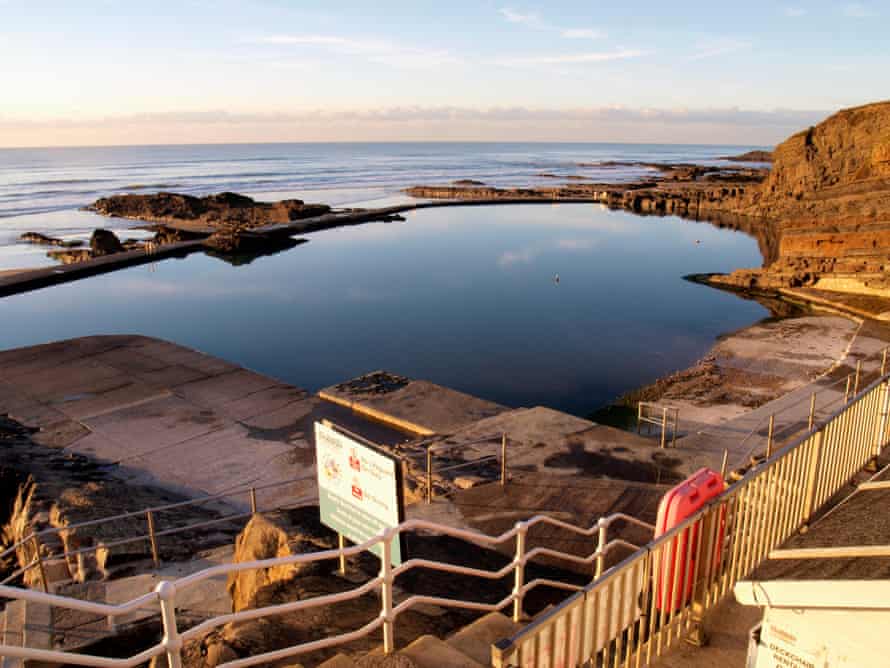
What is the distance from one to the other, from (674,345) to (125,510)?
25033 millimetres

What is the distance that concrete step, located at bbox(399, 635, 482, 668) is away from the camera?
4.65 meters

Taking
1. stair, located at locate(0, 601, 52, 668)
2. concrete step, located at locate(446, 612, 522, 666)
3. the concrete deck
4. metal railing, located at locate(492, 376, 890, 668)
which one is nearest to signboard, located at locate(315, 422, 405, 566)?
concrete step, located at locate(446, 612, 522, 666)

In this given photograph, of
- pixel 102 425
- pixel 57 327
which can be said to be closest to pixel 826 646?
pixel 102 425

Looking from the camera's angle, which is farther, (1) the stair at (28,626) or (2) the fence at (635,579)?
(1) the stair at (28,626)

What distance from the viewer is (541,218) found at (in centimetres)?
7694

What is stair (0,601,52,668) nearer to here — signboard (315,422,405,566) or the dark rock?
signboard (315,422,405,566)

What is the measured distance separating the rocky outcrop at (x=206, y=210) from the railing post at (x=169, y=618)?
7069 cm

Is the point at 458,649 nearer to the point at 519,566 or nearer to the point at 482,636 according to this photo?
the point at 482,636

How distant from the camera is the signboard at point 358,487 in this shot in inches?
265

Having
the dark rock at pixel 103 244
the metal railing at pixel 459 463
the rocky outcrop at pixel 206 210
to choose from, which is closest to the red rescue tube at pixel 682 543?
the metal railing at pixel 459 463

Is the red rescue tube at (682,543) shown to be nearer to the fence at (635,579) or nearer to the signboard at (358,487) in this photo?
the fence at (635,579)

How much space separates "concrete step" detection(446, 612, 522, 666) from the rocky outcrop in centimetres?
6958

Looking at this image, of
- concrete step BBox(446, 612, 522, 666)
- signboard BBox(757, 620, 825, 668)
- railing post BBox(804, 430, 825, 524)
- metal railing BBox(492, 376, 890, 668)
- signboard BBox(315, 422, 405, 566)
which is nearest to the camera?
signboard BBox(757, 620, 825, 668)

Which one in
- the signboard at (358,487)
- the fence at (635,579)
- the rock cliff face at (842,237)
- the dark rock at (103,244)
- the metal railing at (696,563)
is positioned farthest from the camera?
the dark rock at (103,244)
